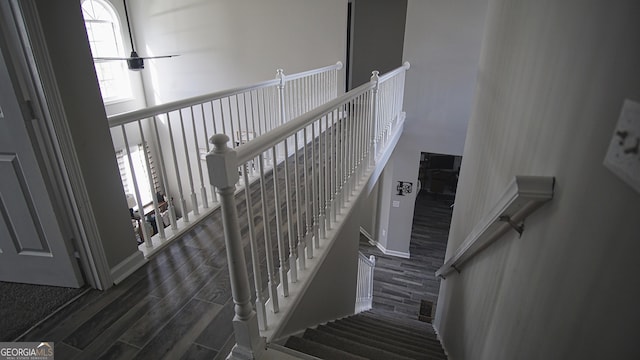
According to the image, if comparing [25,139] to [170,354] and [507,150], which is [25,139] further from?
[507,150]

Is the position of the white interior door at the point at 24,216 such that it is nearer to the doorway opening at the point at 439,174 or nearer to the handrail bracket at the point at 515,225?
the handrail bracket at the point at 515,225

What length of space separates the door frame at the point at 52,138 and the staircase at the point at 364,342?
1278 mm

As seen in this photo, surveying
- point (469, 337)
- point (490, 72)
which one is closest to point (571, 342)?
point (469, 337)

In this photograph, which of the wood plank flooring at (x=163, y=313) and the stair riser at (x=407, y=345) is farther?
the stair riser at (x=407, y=345)

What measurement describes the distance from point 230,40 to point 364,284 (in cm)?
497

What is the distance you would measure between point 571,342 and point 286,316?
Result: 1293 mm

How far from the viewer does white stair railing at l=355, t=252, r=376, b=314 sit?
5.32 m

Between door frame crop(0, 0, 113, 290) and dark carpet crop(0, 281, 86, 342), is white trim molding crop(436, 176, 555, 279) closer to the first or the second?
door frame crop(0, 0, 113, 290)

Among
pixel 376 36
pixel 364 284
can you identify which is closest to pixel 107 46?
pixel 376 36

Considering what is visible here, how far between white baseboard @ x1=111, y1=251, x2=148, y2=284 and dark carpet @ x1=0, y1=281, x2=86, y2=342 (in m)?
0.19

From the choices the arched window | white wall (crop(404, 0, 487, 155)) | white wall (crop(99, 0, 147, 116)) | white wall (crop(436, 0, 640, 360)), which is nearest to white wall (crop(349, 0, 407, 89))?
white wall (crop(404, 0, 487, 155))

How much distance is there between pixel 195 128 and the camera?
2.86 meters

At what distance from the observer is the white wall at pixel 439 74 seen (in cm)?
565

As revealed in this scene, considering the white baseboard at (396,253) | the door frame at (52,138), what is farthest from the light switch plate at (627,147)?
the white baseboard at (396,253)
